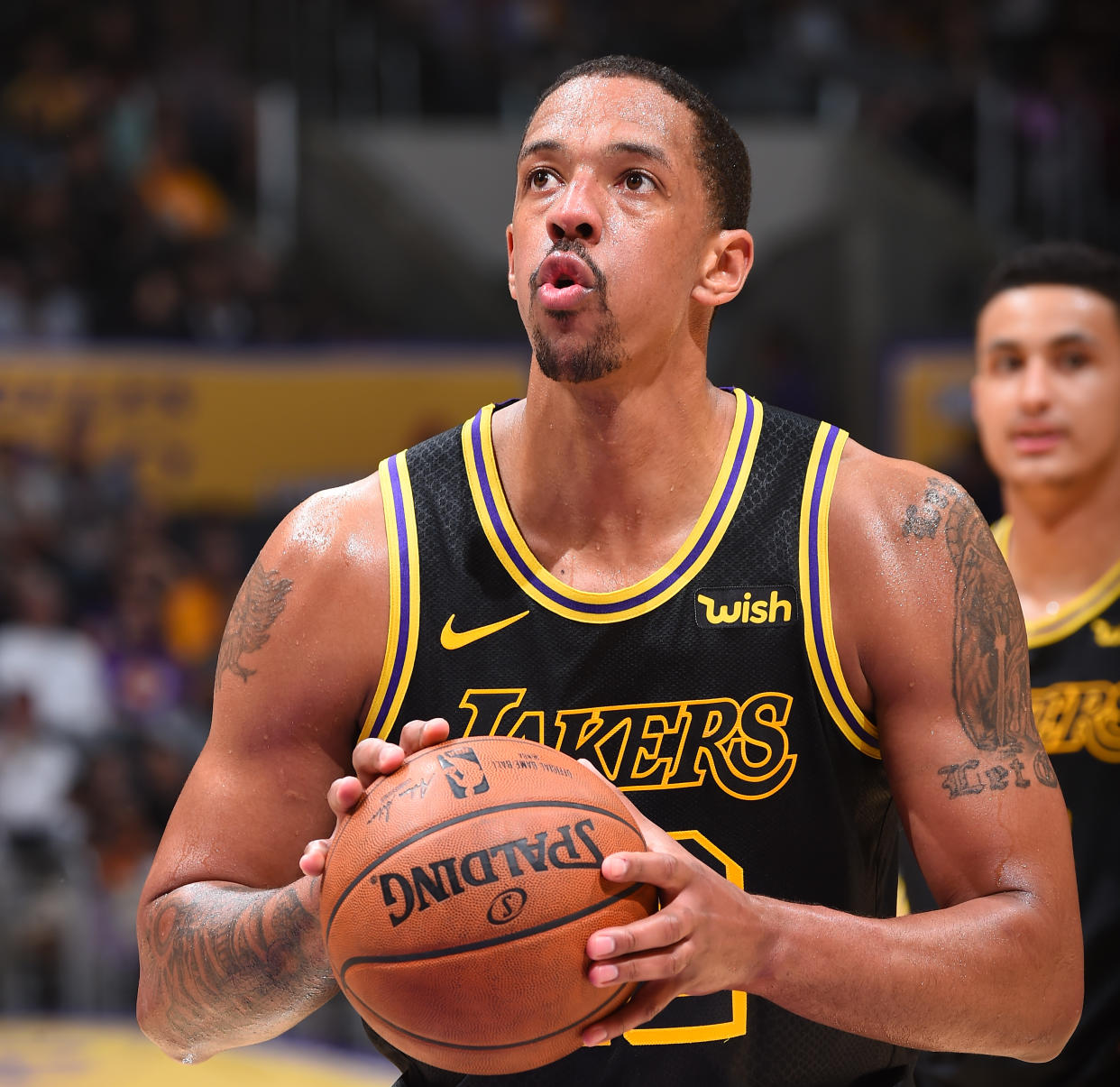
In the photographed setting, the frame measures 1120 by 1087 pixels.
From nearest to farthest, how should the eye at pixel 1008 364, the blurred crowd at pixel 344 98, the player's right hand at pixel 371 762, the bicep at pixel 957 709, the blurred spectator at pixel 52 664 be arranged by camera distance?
the player's right hand at pixel 371 762 < the bicep at pixel 957 709 < the eye at pixel 1008 364 < the blurred spectator at pixel 52 664 < the blurred crowd at pixel 344 98

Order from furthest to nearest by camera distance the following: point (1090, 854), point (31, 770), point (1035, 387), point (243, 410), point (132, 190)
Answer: point (132, 190), point (243, 410), point (31, 770), point (1035, 387), point (1090, 854)

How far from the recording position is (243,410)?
8547mm

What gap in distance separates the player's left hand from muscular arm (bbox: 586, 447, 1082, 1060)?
1.5 inches

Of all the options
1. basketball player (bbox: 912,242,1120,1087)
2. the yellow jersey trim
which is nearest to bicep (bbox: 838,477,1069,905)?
the yellow jersey trim

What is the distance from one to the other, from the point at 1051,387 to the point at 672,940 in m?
2.47

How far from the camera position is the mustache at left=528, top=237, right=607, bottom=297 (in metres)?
2.44

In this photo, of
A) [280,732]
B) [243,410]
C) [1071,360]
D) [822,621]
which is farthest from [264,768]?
[243,410]

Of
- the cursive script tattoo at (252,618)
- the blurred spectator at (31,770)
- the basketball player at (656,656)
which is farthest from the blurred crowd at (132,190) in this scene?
the basketball player at (656,656)

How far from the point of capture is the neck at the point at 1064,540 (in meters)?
3.94

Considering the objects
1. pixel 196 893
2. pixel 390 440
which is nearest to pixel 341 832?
pixel 196 893

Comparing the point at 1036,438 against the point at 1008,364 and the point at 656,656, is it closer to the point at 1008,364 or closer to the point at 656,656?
the point at 1008,364

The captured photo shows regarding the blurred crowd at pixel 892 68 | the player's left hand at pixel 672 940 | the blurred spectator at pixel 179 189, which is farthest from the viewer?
the blurred crowd at pixel 892 68

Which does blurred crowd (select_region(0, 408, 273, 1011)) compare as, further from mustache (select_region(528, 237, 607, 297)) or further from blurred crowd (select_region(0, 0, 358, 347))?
mustache (select_region(528, 237, 607, 297))

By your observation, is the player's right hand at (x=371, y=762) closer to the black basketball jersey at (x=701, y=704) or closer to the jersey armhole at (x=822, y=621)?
the black basketball jersey at (x=701, y=704)
